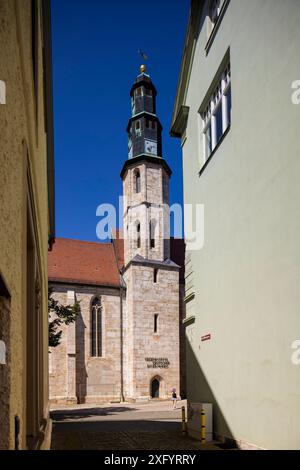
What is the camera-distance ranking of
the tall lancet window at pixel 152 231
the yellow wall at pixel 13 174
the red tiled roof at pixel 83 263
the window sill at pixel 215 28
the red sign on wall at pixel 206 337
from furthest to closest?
the tall lancet window at pixel 152 231 → the red tiled roof at pixel 83 263 → the red sign on wall at pixel 206 337 → the window sill at pixel 215 28 → the yellow wall at pixel 13 174

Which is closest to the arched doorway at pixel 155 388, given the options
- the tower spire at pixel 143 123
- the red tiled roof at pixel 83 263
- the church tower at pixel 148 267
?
the church tower at pixel 148 267

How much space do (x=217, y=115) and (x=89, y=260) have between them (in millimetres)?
33183

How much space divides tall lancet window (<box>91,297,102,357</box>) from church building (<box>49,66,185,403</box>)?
0.26ft

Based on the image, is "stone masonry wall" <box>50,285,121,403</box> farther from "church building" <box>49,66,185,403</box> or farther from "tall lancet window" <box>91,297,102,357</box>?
"tall lancet window" <box>91,297,102,357</box>

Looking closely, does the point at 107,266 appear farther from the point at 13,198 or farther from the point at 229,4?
the point at 13,198

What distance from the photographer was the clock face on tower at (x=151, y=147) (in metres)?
44.5

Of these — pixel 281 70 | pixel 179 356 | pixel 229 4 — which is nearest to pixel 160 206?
pixel 179 356

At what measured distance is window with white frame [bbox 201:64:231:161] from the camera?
38.8 feet

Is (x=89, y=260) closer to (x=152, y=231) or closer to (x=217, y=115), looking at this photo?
(x=152, y=231)

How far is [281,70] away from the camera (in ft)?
27.5

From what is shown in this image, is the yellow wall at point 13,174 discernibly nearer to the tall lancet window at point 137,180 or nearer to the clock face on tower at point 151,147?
the tall lancet window at point 137,180

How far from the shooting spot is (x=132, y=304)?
4041 centimetres

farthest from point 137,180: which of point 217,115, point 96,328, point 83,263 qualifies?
point 217,115

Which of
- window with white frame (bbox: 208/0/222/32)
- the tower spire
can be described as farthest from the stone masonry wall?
window with white frame (bbox: 208/0/222/32)
